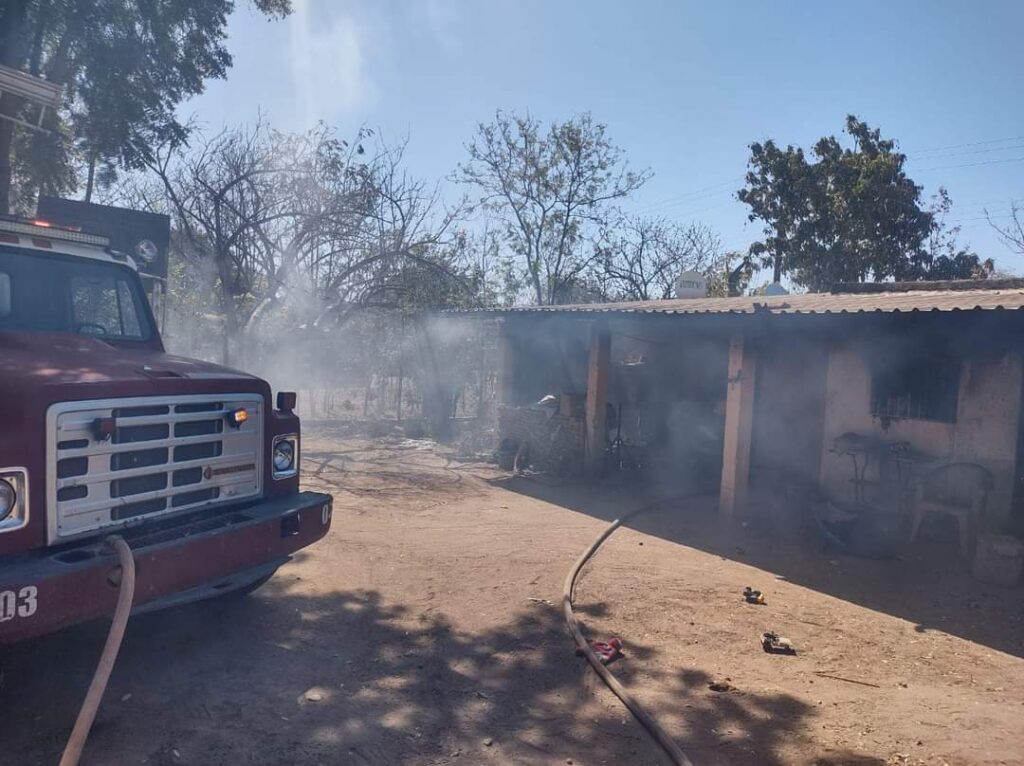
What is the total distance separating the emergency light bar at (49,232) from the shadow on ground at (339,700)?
255 cm

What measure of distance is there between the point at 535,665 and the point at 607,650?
0.55m

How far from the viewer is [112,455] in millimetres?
3975

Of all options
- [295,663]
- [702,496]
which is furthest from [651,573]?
[702,496]

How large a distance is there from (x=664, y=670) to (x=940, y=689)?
177cm

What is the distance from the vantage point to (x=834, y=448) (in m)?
9.69

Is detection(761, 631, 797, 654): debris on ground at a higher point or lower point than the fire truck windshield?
lower

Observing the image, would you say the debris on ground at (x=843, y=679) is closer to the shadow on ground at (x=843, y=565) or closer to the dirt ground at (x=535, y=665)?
the dirt ground at (x=535, y=665)

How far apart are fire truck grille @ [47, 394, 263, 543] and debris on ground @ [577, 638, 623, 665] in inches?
99.7

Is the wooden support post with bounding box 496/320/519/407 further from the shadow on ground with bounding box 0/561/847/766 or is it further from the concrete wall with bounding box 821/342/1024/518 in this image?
the shadow on ground with bounding box 0/561/847/766

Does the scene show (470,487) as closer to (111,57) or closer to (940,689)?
(940,689)

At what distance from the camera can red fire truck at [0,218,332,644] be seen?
11.5 ft

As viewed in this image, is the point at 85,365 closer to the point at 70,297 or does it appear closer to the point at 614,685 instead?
the point at 70,297

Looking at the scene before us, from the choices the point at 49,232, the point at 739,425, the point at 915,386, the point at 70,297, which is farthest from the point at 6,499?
the point at 915,386

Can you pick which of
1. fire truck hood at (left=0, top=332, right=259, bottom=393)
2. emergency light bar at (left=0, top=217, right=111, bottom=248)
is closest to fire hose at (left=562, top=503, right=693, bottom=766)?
fire truck hood at (left=0, top=332, right=259, bottom=393)
